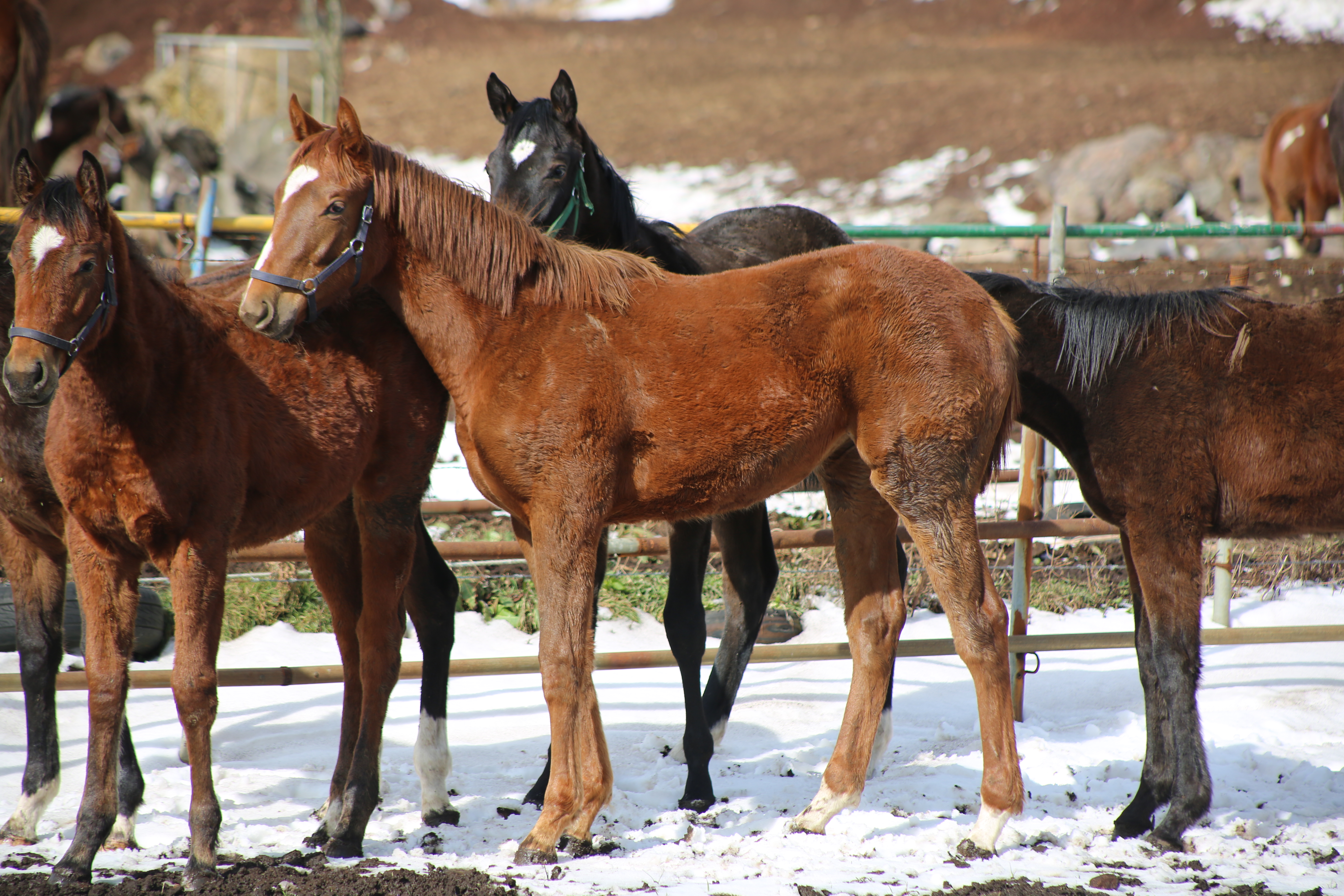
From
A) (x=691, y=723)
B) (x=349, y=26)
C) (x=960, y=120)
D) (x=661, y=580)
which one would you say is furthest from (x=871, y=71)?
(x=691, y=723)

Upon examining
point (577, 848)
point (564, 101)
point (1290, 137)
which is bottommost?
point (577, 848)

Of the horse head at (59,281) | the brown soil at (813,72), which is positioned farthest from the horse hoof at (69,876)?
the brown soil at (813,72)

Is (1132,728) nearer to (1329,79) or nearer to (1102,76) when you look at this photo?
(1329,79)

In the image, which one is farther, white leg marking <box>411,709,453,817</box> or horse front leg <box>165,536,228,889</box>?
white leg marking <box>411,709,453,817</box>

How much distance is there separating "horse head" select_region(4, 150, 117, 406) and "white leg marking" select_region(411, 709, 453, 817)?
1.74 meters

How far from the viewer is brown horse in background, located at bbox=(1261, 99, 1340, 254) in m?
12.1

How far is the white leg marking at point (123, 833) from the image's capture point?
3.21 m

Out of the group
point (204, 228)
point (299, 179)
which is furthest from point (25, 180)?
point (204, 228)

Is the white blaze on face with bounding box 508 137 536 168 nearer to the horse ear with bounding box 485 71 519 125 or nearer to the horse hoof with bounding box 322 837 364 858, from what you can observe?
the horse ear with bounding box 485 71 519 125

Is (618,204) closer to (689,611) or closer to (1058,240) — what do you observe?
(689,611)

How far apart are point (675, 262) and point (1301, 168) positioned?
11483mm

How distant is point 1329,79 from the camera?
24016 millimetres

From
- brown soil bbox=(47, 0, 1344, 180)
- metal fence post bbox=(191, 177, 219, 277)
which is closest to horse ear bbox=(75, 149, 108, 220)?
metal fence post bbox=(191, 177, 219, 277)

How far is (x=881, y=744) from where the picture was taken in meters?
4.25
